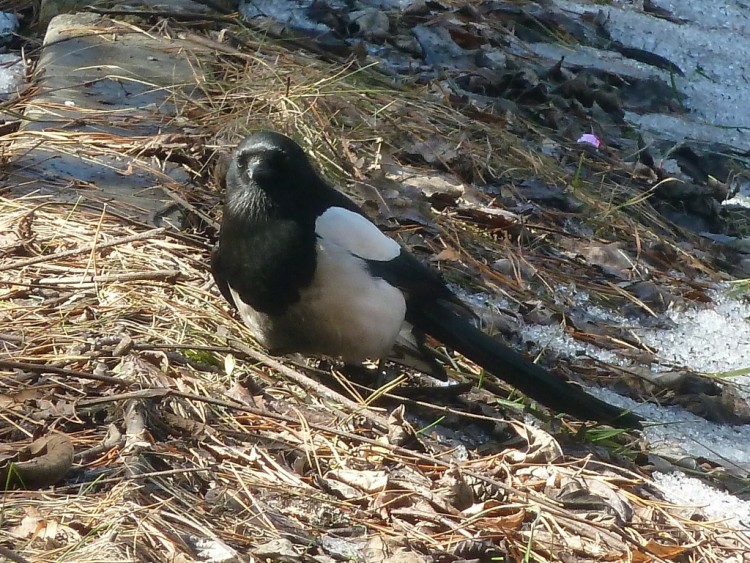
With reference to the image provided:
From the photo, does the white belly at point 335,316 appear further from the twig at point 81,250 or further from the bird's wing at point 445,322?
the twig at point 81,250

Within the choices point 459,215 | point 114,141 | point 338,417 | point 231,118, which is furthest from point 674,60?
point 338,417

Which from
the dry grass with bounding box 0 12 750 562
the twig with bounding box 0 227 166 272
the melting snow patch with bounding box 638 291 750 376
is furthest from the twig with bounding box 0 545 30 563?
the melting snow patch with bounding box 638 291 750 376

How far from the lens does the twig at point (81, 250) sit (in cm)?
281

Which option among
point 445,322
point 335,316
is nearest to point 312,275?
point 335,316

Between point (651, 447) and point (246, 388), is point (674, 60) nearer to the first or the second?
point (651, 447)

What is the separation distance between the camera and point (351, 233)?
2918mm

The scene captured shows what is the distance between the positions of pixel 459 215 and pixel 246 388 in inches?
58.8

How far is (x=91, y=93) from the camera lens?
4.12 m

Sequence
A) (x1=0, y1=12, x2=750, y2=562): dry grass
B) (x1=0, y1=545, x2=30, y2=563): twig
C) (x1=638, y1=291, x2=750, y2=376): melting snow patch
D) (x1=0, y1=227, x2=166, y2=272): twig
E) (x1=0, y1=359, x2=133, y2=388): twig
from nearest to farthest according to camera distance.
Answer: (x1=0, y1=545, x2=30, y2=563): twig
(x1=0, y1=12, x2=750, y2=562): dry grass
(x1=0, y1=359, x2=133, y2=388): twig
(x1=0, y1=227, x2=166, y2=272): twig
(x1=638, y1=291, x2=750, y2=376): melting snow patch

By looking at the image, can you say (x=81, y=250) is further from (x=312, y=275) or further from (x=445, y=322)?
(x=445, y=322)

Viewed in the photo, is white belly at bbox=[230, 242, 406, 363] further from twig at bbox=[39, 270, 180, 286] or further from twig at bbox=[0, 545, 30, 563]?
twig at bbox=[0, 545, 30, 563]

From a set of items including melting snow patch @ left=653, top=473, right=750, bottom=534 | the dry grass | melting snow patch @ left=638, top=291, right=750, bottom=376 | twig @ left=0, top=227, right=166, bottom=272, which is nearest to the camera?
the dry grass

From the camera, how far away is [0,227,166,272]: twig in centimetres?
281

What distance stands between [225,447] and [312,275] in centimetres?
67
